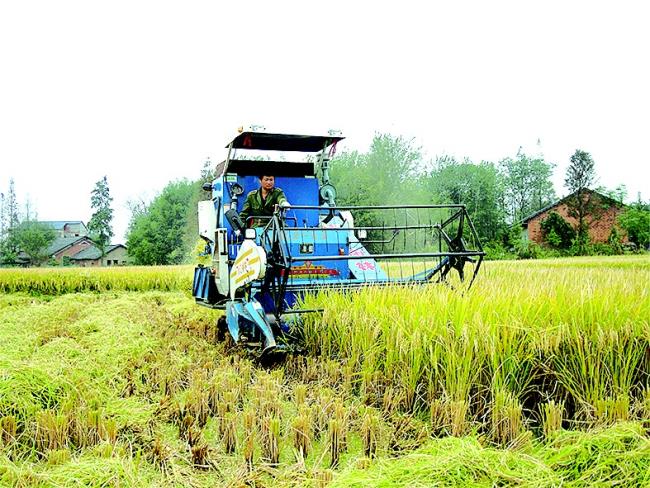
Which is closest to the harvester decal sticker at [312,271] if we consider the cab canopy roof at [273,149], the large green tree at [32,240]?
the cab canopy roof at [273,149]

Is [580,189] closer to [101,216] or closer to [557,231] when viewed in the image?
[557,231]

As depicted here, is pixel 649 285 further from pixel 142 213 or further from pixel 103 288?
pixel 142 213

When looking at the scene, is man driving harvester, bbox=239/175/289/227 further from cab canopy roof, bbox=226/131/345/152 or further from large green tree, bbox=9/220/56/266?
large green tree, bbox=9/220/56/266

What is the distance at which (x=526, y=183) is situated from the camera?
5453 centimetres

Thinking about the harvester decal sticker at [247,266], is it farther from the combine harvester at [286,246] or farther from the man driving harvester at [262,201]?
the man driving harvester at [262,201]

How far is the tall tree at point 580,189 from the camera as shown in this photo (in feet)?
114

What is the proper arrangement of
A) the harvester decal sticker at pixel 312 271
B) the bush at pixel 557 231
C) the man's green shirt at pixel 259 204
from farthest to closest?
the bush at pixel 557 231
the man's green shirt at pixel 259 204
the harvester decal sticker at pixel 312 271

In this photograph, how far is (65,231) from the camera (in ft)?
286

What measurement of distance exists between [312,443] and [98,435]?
1.38 metres

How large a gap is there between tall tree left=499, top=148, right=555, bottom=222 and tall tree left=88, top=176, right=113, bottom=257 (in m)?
40.5

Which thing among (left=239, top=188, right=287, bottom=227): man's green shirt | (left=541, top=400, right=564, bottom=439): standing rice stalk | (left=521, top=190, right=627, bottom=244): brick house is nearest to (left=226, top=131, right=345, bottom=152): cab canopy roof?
(left=239, top=188, right=287, bottom=227): man's green shirt

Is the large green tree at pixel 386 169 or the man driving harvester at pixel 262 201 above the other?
the large green tree at pixel 386 169

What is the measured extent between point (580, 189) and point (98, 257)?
176 feet

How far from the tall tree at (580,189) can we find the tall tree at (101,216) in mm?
45303
